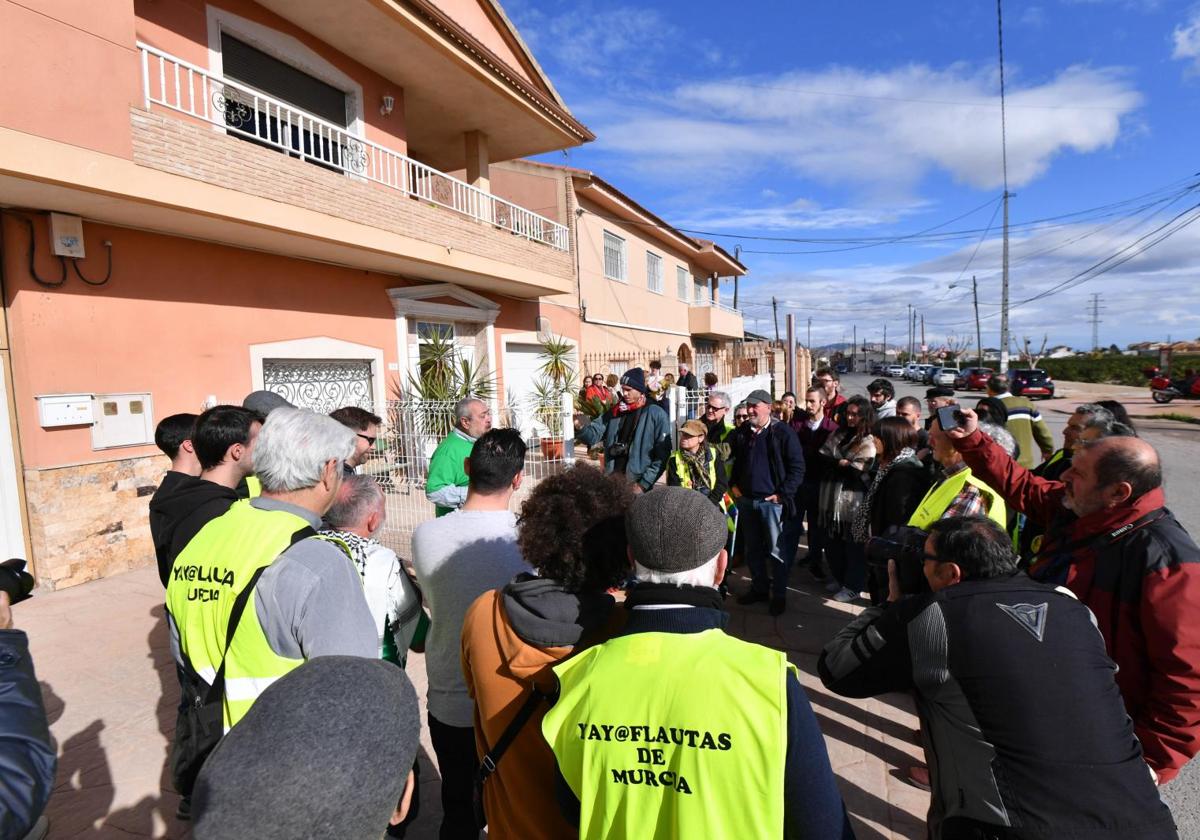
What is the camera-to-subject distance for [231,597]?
1.90 metres

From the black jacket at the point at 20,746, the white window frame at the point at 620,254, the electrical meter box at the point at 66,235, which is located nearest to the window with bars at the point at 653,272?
the white window frame at the point at 620,254

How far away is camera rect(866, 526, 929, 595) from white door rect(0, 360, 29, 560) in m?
7.48

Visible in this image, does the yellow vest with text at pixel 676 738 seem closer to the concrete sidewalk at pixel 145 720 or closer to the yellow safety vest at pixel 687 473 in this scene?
the concrete sidewalk at pixel 145 720

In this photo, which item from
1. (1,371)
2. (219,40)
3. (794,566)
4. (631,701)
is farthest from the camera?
(219,40)

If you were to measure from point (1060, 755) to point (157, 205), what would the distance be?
7.74 meters

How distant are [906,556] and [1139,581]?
0.67 metres

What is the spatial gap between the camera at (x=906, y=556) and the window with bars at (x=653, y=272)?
19.1 meters

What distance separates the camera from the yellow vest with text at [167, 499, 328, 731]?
1758 mm

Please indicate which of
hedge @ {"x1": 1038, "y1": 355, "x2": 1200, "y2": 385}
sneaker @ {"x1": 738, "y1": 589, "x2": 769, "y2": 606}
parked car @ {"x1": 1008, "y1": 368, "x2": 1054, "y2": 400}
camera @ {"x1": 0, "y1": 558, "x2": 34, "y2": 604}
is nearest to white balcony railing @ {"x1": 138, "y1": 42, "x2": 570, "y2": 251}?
camera @ {"x1": 0, "y1": 558, "x2": 34, "y2": 604}

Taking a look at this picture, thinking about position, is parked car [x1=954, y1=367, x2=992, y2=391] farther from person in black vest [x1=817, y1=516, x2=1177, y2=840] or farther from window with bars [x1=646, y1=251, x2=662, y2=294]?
person in black vest [x1=817, y1=516, x2=1177, y2=840]

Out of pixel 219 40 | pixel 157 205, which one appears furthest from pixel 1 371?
pixel 219 40

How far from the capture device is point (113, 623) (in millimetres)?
5285

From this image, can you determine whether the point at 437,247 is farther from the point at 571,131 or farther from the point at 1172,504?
the point at 1172,504

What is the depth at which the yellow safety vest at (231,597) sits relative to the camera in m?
1.76
